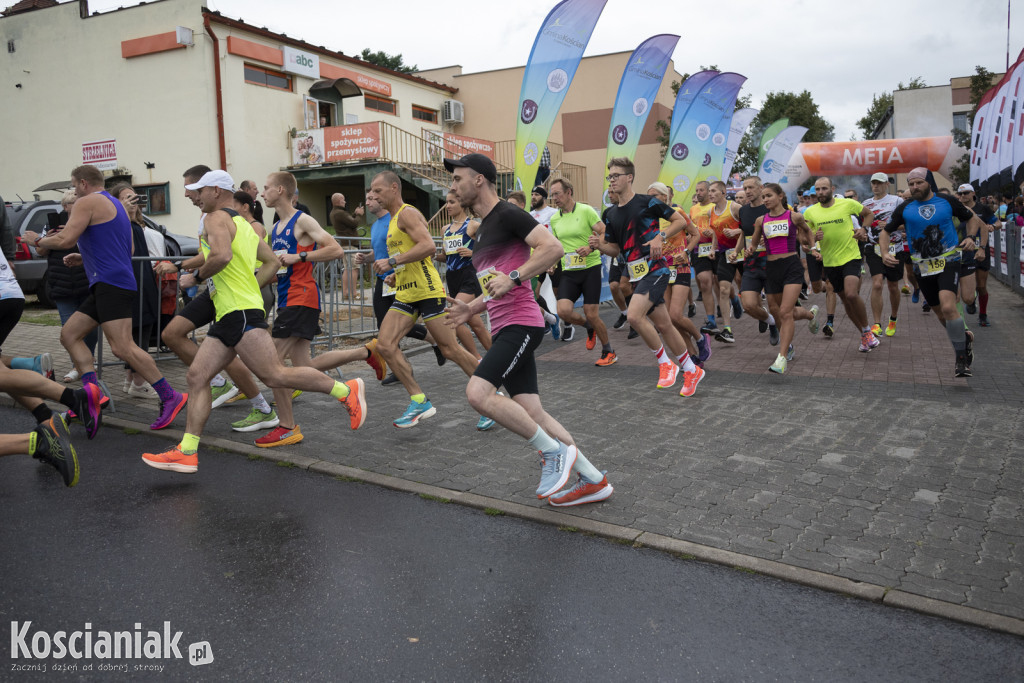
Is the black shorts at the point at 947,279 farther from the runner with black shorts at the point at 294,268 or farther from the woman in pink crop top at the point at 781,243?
the runner with black shorts at the point at 294,268

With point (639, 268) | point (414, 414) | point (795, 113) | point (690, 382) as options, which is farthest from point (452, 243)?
point (795, 113)

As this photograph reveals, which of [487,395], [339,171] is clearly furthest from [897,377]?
[339,171]

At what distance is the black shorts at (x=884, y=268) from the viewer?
1013cm

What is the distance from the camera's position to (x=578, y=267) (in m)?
9.00

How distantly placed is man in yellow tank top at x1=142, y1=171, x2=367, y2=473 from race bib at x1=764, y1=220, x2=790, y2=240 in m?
5.73

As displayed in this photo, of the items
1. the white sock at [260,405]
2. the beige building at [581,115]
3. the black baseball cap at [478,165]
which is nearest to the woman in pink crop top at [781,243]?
the black baseball cap at [478,165]

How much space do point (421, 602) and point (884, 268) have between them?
9.11 m

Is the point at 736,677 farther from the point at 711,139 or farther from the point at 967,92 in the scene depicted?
the point at 967,92

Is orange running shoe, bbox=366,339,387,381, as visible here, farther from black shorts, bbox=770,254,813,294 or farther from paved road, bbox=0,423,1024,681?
black shorts, bbox=770,254,813,294

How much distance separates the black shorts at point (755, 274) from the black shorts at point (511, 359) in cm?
540

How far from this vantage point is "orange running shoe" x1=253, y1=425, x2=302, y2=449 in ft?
18.9

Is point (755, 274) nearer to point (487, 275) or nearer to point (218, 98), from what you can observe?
point (487, 275)

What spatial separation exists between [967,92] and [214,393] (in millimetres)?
62087

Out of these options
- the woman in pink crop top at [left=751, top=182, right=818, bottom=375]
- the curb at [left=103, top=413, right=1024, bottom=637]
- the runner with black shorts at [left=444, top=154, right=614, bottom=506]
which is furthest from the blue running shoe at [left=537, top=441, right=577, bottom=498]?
the woman in pink crop top at [left=751, top=182, right=818, bottom=375]
